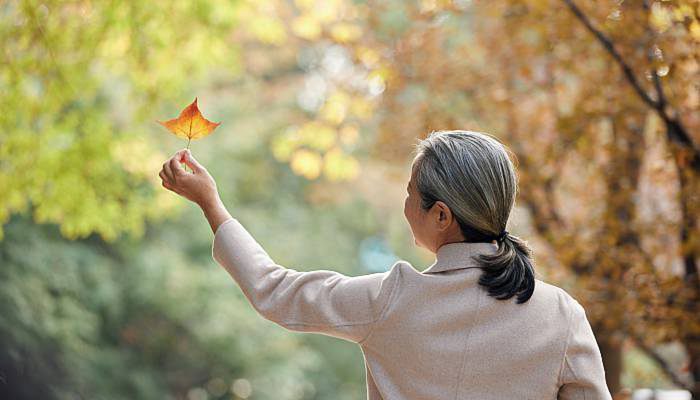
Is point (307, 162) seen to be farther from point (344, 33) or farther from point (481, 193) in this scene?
point (481, 193)

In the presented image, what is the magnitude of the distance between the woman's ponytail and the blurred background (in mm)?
228

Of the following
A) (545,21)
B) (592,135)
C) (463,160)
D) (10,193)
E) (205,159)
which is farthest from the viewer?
(205,159)

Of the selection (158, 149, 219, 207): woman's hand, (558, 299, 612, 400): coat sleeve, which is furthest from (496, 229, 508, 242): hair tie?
(158, 149, 219, 207): woman's hand

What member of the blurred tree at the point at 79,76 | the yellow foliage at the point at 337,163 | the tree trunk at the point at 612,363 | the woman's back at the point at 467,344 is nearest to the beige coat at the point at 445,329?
the woman's back at the point at 467,344

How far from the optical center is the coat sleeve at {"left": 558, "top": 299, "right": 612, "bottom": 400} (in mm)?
1430

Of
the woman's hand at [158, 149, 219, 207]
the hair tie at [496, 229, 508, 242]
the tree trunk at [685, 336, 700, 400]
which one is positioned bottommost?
the tree trunk at [685, 336, 700, 400]

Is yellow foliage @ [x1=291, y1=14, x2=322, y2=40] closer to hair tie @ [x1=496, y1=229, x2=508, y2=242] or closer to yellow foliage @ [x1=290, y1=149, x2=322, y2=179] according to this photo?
yellow foliage @ [x1=290, y1=149, x2=322, y2=179]

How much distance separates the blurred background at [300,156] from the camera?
10.6ft

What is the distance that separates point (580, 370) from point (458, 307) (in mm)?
234

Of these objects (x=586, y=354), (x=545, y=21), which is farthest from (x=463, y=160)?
(x=545, y=21)

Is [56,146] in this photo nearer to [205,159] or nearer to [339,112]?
[339,112]

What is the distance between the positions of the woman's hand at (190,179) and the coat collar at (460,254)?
0.42m

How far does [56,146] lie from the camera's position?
4.99m

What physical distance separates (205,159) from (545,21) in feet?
21.0
